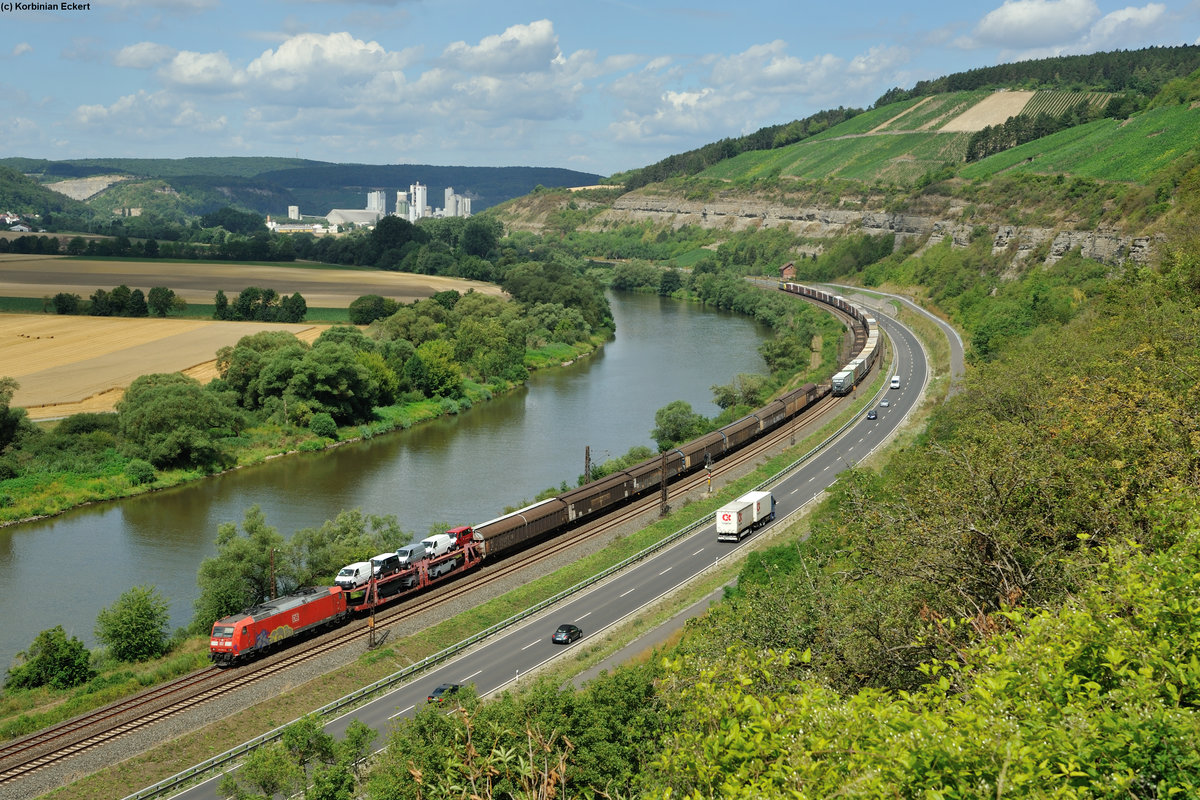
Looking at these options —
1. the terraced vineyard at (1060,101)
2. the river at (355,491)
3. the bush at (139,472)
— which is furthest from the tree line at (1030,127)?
the bush at (139,472)

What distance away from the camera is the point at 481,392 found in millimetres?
85562

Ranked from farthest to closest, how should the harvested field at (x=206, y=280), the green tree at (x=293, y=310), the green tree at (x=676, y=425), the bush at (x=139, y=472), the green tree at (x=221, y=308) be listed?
the harvested field at (x=206, y=280) → the green tree at (x=221, y=308) → the green tree at (x=293, y=310) → the green tree at (x=676, y=425) → the bush at (x=139, y=472)

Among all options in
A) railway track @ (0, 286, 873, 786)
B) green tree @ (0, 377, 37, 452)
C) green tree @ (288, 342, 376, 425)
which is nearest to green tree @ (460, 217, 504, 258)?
green tree @ (288, 342, 376, 425)

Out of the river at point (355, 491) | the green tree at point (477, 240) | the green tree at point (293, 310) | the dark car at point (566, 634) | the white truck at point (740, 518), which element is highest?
the green tree at point (477, 240)

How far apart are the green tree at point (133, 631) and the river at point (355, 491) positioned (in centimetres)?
377

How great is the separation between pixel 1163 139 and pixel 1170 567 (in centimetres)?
10981

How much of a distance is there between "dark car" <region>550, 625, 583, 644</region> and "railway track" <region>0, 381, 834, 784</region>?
257 inches

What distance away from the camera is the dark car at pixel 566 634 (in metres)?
33.0

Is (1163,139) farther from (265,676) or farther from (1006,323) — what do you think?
(265,676)

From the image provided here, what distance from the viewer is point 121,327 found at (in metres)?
99.4

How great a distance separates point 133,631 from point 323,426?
3682cm

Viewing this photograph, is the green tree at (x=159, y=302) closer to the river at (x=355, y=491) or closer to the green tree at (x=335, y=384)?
the green tree at (x=335, y=384)

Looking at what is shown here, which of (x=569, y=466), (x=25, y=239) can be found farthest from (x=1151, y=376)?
(x=25, y=239)

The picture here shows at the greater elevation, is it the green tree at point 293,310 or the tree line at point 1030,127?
the tree line at point 1030,127
